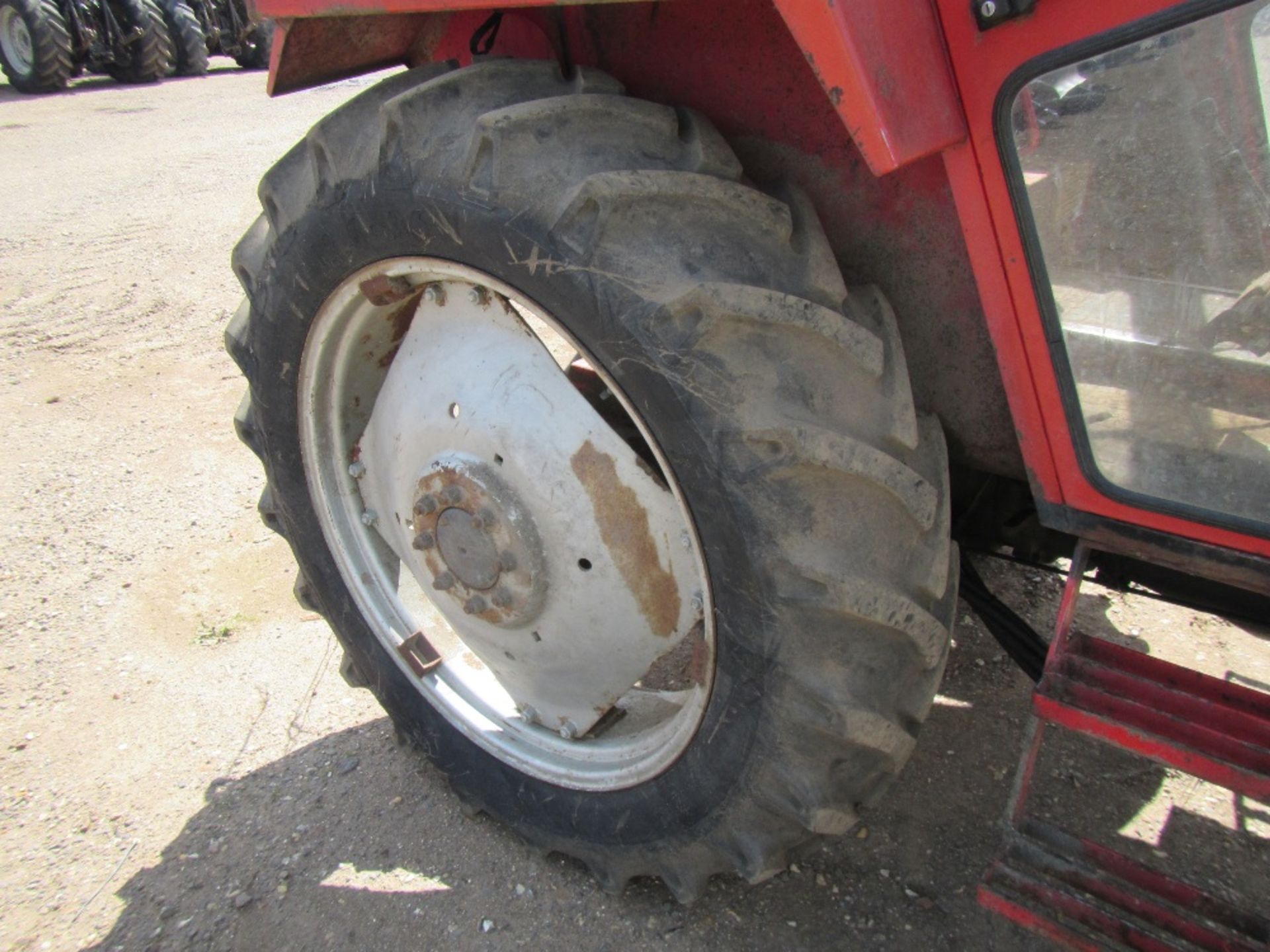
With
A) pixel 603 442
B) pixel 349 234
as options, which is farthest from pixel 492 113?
pixel 603 442

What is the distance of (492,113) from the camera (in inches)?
55.3

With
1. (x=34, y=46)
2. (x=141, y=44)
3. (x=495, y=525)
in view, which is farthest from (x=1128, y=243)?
(x=141, y=44)

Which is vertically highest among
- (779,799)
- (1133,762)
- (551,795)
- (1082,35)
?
(1082,35)

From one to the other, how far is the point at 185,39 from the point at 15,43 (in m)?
1.89

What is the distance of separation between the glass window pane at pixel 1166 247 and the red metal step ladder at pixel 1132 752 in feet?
0.90

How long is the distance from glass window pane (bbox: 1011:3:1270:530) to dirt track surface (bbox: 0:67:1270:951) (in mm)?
1039

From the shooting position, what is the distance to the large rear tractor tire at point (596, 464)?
4.43 feet

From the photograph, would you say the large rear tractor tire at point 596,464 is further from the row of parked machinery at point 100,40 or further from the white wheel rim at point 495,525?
the row of parked machinery at point 100,40

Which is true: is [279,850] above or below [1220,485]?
below

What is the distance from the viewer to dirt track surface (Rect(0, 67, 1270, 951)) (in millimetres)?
1979

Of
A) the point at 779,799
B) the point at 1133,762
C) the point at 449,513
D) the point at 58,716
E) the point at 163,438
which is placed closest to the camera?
the point at 779,799

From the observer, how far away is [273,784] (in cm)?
235

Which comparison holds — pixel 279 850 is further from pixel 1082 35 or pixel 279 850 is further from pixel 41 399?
pixel 41 399

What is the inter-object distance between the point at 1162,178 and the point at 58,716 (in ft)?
9.06
